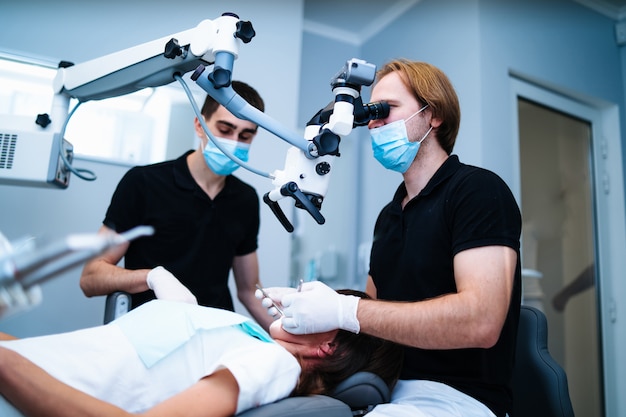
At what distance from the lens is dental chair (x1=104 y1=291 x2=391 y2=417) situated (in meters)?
0.94

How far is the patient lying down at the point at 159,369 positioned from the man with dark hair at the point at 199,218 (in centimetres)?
67

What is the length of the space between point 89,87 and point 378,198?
6.94 ft

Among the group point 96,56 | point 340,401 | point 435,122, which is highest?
point 96,56

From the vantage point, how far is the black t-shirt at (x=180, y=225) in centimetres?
187

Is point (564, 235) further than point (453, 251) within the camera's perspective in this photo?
Yes

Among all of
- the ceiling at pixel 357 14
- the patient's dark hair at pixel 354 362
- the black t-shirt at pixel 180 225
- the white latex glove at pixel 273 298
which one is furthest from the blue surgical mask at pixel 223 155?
the ceiling at pixel 357 14

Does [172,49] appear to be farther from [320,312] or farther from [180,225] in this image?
[180,225]

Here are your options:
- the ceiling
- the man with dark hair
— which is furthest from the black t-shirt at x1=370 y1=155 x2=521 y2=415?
the ceiling

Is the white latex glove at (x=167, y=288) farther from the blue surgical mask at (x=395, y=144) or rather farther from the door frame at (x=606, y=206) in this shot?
the door frame at (x=606, y=206)

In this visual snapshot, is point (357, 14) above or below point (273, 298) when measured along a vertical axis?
above

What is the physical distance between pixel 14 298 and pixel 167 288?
0.99 meters

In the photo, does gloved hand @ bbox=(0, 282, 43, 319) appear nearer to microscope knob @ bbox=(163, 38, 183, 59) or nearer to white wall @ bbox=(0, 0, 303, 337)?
microscope knob @ bbox=(163, 38, 183, 59)

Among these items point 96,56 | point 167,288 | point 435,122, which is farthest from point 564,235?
point 96,56

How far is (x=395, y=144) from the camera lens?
1.49 m
